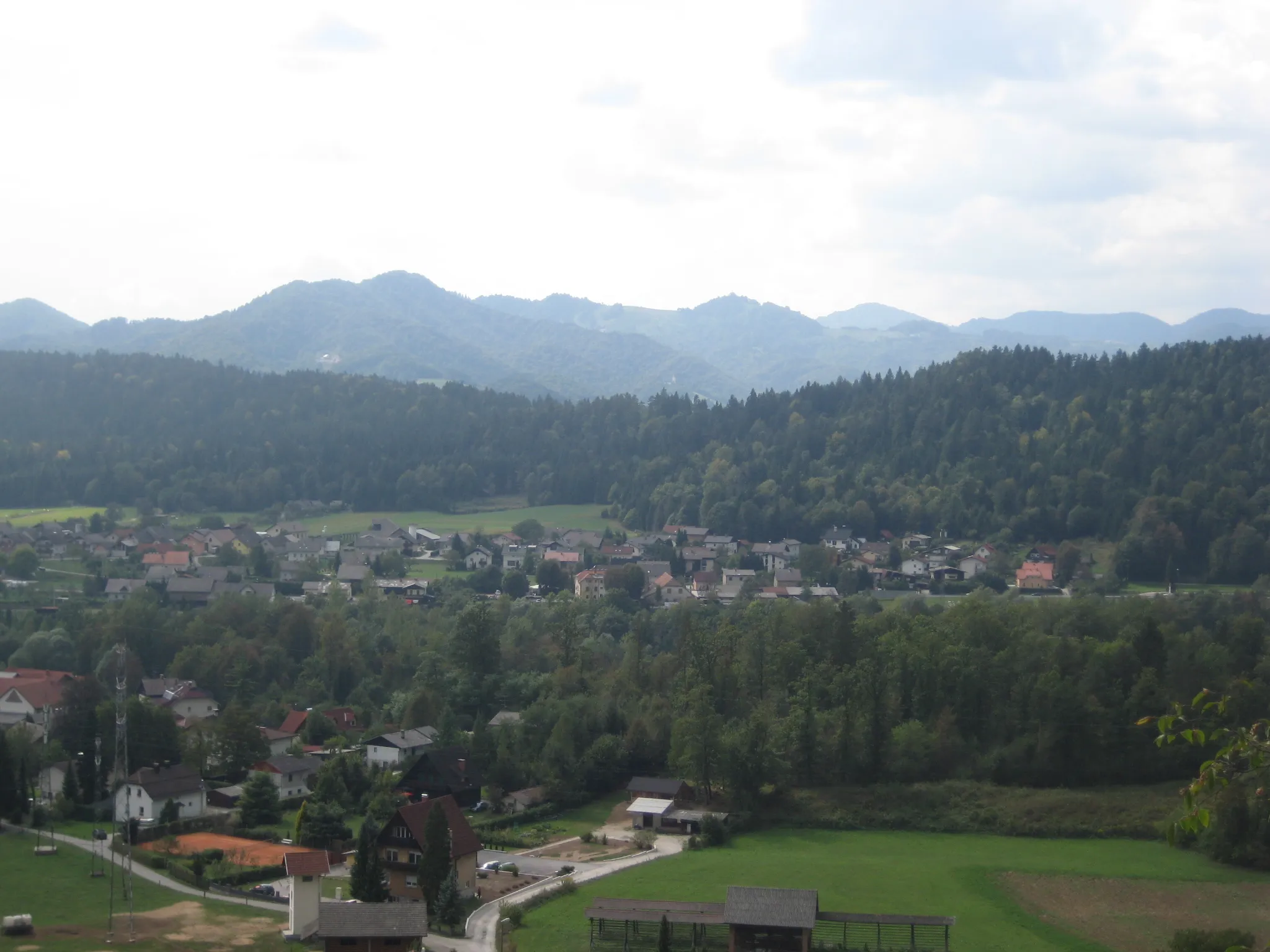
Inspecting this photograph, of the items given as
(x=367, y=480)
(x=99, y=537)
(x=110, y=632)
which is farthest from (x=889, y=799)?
(x=367, y=480)

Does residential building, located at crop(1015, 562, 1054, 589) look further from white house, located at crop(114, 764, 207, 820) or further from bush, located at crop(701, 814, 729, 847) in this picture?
white house, located at crop(114, 764, 207, 820)

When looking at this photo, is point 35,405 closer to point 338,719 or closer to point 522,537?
point 522,537

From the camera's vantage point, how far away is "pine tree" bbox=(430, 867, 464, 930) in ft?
75.1

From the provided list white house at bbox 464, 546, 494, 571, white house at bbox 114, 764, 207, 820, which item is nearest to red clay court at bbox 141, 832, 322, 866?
white house at bbox 114, 764, 207, 820

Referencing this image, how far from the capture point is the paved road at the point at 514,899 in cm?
2180

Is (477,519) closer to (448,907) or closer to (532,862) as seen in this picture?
(532,862)

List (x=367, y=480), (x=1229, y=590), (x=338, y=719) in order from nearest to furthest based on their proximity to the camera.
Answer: (x=338, y=719), (x=1229, y=590), (x=367, y=480)

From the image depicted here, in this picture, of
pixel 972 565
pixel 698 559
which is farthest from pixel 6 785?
pixel 972 565

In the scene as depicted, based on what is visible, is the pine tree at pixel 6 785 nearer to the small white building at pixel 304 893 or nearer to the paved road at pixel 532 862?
the small white building at pixel 304 893

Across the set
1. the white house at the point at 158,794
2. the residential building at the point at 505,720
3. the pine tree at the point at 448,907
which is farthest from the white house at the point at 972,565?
the pine tree at the point at 448,907

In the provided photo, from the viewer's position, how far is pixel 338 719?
135ft

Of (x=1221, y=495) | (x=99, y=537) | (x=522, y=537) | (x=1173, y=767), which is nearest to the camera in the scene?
(x=1173, y=767)

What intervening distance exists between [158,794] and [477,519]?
6180 cm

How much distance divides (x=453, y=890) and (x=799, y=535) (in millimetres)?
60998
